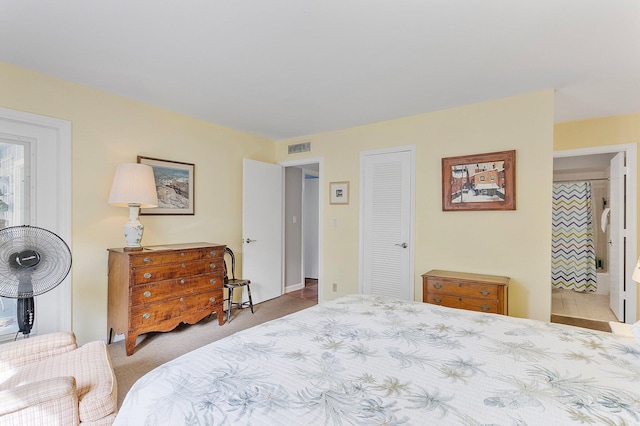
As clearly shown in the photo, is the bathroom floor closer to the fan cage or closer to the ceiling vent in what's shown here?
the ceiling vent

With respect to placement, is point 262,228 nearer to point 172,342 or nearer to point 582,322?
point 172,342

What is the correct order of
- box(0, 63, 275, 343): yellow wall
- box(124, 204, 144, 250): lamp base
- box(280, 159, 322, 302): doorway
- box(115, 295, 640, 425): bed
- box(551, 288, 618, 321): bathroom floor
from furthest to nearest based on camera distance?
1. box(280, 159, 322, 302): doorway
2. box(551, 288, 618, 321): bathroom floor
3. box(124, 204, 144, 250): lamp base
4. box(0, 63, 275, 343): yellow wall
5. box(115, 295, 640, 425): bed

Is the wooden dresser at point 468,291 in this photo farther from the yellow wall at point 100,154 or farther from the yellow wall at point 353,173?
the yellow wall at point 100,154

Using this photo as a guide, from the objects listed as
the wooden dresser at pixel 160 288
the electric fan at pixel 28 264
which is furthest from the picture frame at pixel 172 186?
the electric fan at pixel 28 264

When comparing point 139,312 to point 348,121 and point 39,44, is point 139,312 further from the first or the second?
point 348,121

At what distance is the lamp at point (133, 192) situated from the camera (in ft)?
8.74

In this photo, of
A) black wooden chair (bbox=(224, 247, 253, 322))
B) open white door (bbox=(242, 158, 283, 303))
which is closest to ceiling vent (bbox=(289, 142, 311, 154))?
open white door (bbox=(242, 158, 283, 303))

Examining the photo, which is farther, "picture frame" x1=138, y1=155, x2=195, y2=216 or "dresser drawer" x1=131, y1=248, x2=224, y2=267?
"picture frame" x1=138, y1=155, x2=195, y2=216

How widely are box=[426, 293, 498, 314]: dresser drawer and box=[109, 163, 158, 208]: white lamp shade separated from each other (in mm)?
2771

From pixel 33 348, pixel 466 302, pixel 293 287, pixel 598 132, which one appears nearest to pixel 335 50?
pixel 466 302

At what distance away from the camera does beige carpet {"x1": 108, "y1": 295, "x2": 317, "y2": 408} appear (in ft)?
7.77

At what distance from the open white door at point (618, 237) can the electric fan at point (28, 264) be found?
523 centimetres

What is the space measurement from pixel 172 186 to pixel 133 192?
0.71m

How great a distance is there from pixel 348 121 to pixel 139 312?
9.53 ft
